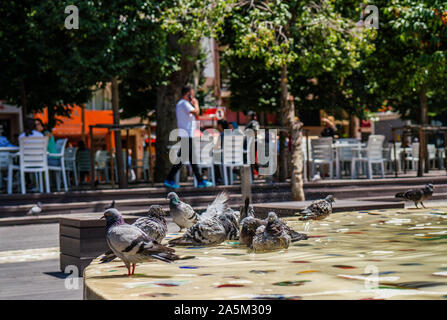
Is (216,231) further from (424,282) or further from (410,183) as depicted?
(410,183)

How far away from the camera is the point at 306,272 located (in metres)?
4.26

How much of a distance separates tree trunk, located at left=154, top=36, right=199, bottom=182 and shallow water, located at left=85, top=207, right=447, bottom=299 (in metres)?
11.6

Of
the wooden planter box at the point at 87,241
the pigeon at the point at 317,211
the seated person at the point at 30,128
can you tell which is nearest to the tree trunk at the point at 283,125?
the pigeon at the point at 317,211

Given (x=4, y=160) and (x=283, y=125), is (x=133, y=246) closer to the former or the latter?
(x=283, y=125)

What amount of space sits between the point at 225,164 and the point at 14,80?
634 cm

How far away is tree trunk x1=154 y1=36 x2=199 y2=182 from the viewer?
17.8 metres

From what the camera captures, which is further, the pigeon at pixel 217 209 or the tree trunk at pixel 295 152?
the tree trunk at pixel 295 152

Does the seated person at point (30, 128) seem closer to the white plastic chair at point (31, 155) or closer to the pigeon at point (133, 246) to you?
the white plastic chair at point (31, 155)

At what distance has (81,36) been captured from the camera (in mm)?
14867

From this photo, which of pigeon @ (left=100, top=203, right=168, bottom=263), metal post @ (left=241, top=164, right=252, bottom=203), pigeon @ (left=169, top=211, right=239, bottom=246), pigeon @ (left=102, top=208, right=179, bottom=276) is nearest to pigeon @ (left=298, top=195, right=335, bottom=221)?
metal post @ (left=241, top=164, right=252, bottom=203)

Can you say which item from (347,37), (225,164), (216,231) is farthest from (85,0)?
(216,231)

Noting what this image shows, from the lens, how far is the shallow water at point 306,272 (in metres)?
3.52

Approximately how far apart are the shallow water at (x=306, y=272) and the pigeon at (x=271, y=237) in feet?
0.23

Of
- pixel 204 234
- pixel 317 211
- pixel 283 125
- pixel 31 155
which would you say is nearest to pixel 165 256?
pixel 204 234
